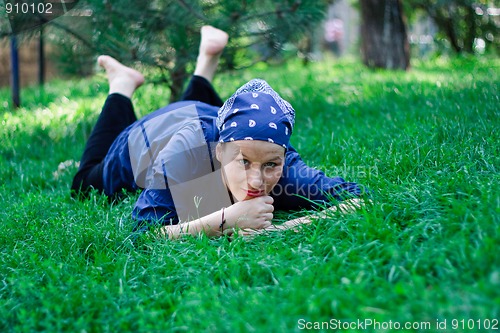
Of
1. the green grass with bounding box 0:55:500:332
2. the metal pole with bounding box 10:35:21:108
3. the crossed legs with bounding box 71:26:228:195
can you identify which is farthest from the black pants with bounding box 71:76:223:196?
the metal pole with bounding box 10:35:21:108

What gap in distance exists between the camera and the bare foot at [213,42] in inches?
149

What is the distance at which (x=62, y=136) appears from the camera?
4355 millimetres

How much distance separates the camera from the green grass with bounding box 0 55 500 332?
5.71ft

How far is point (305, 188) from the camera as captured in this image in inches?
104

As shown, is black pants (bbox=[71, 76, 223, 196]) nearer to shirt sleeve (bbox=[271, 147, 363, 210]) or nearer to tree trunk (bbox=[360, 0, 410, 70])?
shirt sleeve (bbox=[271, 147, 363, 210])

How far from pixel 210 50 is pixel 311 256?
2.02 m

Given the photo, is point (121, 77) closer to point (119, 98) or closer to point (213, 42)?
point (119, 98)

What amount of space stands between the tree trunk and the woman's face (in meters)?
4.46

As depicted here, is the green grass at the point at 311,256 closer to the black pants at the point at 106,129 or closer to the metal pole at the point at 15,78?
the black pants at the point at 106,129

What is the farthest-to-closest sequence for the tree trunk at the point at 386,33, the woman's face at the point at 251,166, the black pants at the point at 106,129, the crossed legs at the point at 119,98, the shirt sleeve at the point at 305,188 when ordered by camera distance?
1. the tree trunk at the point at 386,33
2. the crossed legs at the point at 119,98
3. the black pants at the point at 106,129
4. the shirt sleeve at the point at 305,188
5. the woman's face at the point at 251,166

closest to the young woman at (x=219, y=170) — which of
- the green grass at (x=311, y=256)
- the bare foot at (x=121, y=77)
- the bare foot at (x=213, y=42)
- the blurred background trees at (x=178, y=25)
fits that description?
the green grass at (x=311, y=256)

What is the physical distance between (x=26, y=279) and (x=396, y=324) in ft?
4.32

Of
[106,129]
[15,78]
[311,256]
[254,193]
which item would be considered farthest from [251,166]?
[15,78]

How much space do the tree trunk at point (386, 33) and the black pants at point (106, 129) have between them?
132 inches
